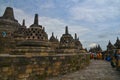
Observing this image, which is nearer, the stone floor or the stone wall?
the stone wall

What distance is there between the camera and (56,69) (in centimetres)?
721

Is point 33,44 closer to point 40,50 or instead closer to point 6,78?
point 40,50

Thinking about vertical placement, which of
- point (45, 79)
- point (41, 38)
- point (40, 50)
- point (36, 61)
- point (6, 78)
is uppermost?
point (41, 38)

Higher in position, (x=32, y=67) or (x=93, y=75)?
(x=32, y=67)

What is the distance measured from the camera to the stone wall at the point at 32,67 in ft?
16.3

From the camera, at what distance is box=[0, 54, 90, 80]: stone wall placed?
4.98 meters

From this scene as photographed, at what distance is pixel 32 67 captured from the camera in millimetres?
5938

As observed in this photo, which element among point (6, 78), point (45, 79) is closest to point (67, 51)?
point (45, 79)

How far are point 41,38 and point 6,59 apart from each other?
4.35 meters

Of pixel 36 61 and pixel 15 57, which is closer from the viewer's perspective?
pixel 15 57

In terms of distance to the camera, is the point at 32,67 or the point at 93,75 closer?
the point at 32,67

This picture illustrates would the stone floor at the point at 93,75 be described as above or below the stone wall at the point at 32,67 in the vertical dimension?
below

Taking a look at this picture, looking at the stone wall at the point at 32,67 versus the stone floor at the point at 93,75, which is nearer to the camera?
the stone wall at the point at 32,67

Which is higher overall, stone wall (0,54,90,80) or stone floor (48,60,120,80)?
stone wall (0,54,90,80)
